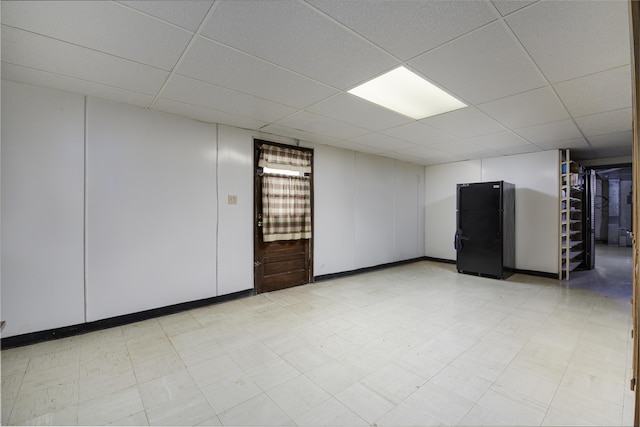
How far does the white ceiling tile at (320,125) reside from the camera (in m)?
3.64

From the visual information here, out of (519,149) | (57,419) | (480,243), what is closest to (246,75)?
(57,419)

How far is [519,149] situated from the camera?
17.5ft

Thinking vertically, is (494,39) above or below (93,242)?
above

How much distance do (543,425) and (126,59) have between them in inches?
158

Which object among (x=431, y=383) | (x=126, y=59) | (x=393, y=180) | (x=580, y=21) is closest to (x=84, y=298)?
(x=126, y=59)

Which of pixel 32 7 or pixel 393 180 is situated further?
pixel 393 180

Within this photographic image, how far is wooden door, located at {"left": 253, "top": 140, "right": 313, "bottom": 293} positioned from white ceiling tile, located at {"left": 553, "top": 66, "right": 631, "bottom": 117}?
11.7ft

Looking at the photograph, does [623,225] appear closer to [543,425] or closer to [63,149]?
[543,425]

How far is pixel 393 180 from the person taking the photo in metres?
6.54

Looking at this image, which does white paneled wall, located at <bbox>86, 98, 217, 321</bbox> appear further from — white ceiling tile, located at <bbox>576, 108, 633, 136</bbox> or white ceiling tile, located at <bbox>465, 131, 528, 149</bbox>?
white ceiling tile, located at <bbox>576, 108, 633, 136</bbox>

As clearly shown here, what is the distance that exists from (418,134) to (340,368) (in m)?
3.68

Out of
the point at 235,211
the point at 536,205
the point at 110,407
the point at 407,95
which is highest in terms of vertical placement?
the point at 407,95

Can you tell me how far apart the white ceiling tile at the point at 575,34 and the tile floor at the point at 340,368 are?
2.58 m

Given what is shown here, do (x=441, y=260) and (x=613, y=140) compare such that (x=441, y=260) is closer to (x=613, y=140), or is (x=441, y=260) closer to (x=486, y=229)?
(x=486, y=229)
